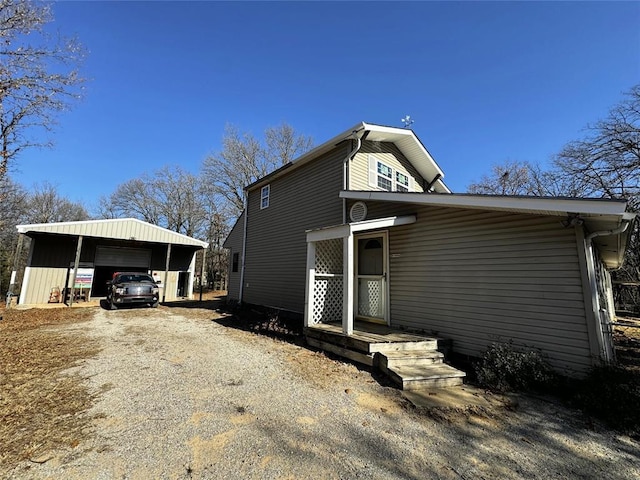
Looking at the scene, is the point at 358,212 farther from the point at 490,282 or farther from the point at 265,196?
the point at 265,196

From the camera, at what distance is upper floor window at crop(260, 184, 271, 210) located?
11.8m

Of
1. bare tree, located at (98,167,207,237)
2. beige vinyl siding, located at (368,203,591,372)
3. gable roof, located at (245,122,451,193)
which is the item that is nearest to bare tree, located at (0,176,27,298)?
bare tree, located at (98,167,207,237)

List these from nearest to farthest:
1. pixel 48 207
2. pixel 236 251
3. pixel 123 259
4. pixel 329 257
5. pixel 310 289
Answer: pixel 310 289
pixel 329 257
pixel 236 251
pixel 123 259
pixel 48 207

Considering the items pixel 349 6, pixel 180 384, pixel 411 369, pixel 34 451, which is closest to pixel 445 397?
pixel 411 369

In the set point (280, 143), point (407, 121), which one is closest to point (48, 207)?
point (280, 143)

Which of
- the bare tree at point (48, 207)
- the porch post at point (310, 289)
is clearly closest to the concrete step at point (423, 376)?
the porch post at point (310, 289)

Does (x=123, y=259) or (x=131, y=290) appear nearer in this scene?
(x=131, y=290)

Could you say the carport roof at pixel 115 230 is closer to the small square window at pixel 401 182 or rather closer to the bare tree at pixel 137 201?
the small square window at pixel 401 182

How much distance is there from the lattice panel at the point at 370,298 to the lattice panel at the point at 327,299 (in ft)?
1.96

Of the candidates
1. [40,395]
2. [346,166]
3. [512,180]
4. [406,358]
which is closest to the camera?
[40,395]

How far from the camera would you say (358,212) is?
311 inches

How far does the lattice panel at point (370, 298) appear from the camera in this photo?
738 centimetres

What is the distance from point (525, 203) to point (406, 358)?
3254 millimetres

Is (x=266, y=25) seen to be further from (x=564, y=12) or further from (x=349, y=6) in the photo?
(x=564, y=12)
